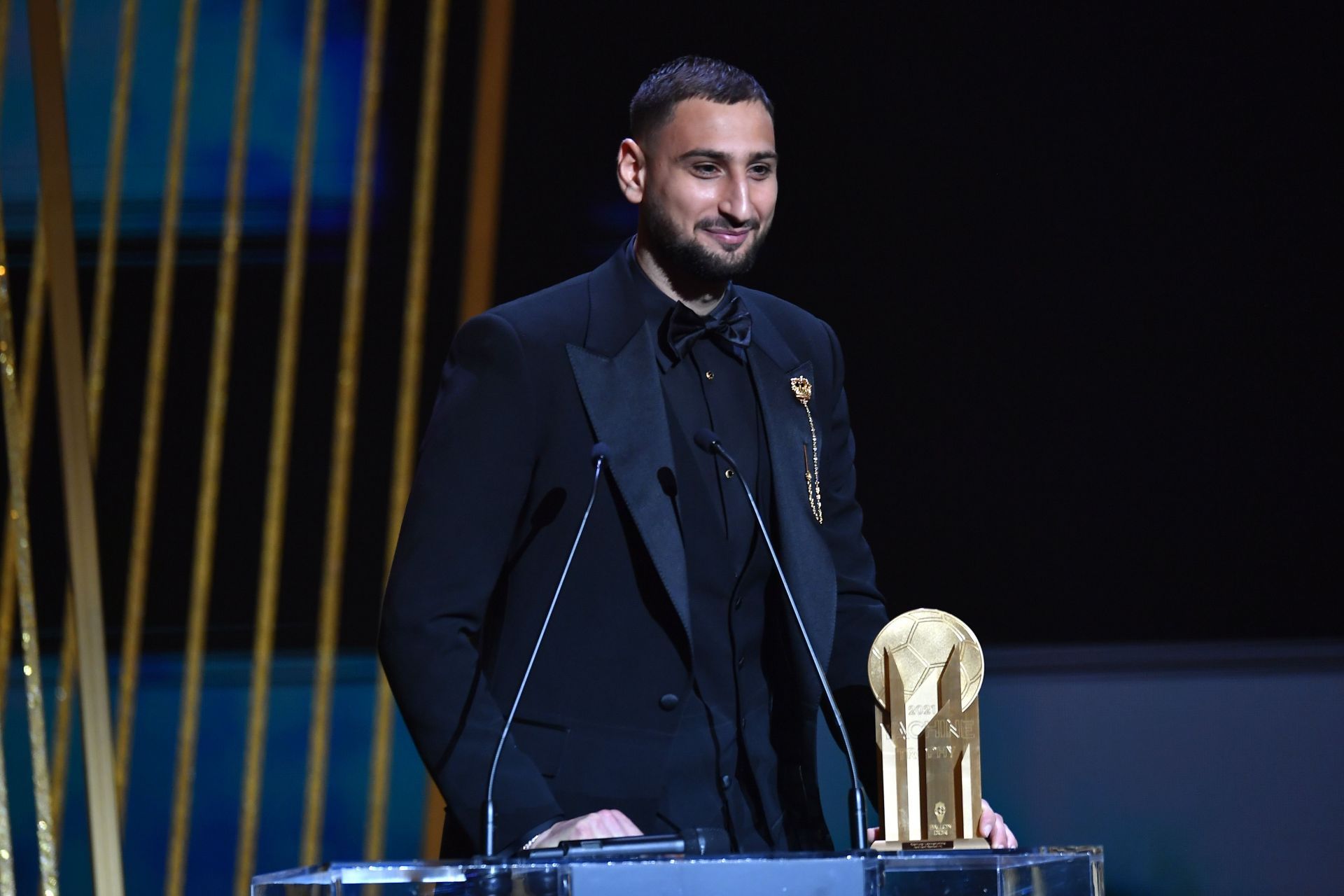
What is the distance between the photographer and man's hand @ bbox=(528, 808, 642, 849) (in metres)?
1.32

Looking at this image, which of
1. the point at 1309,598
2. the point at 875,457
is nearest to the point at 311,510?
the point at 875,457

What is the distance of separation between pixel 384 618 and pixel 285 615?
4.99 feet

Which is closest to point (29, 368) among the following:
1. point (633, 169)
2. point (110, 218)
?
point (110, 218)

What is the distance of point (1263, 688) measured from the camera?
8.87ft

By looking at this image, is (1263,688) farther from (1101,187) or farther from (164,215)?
(164,215)

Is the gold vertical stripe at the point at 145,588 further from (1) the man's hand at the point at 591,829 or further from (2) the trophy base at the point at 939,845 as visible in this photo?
(2) the trophy base at the point at 939,845

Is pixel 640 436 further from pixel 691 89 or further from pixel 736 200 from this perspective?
pixel 691 89

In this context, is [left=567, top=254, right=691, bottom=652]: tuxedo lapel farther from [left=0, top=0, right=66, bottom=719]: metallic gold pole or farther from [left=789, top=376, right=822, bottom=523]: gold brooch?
[left=0, top=0, right=66, bottom=719]: metallic gold pole

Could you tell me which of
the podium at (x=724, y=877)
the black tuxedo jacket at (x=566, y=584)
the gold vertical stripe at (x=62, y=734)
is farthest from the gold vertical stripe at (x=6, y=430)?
the podium at (x=724, y=877)

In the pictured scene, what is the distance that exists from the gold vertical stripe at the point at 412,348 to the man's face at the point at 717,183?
1370mm

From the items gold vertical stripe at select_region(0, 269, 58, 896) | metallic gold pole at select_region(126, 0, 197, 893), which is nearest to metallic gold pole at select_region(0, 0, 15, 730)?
metallic gold pole at select_region(126, 0, 197, 893)

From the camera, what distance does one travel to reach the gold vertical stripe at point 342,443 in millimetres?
2998

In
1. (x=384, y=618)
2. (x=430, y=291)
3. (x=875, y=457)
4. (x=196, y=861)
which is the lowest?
(x=196, y=861)

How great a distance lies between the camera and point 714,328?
1746mm
